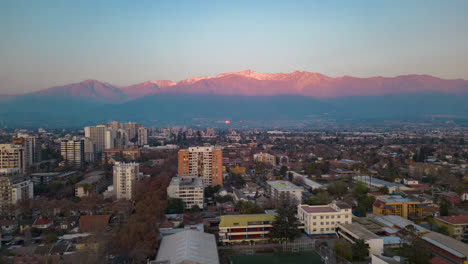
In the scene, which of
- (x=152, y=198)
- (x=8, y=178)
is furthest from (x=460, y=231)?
(x=8, y=178)

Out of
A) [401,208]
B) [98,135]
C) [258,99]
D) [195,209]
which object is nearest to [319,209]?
[401,208]

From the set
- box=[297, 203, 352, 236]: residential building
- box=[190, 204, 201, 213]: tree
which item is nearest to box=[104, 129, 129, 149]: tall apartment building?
box=[190, 204, 201, 213]: tree

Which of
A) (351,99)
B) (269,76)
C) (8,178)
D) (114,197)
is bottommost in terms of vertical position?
(114,197)

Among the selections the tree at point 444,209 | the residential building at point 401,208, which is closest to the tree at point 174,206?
the residential building at point 401,208

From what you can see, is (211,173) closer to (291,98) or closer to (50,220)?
(50,220)

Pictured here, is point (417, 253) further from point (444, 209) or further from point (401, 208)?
point (444, 209)

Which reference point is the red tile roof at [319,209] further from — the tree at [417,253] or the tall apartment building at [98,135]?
the tall apartment building at [98,135]
